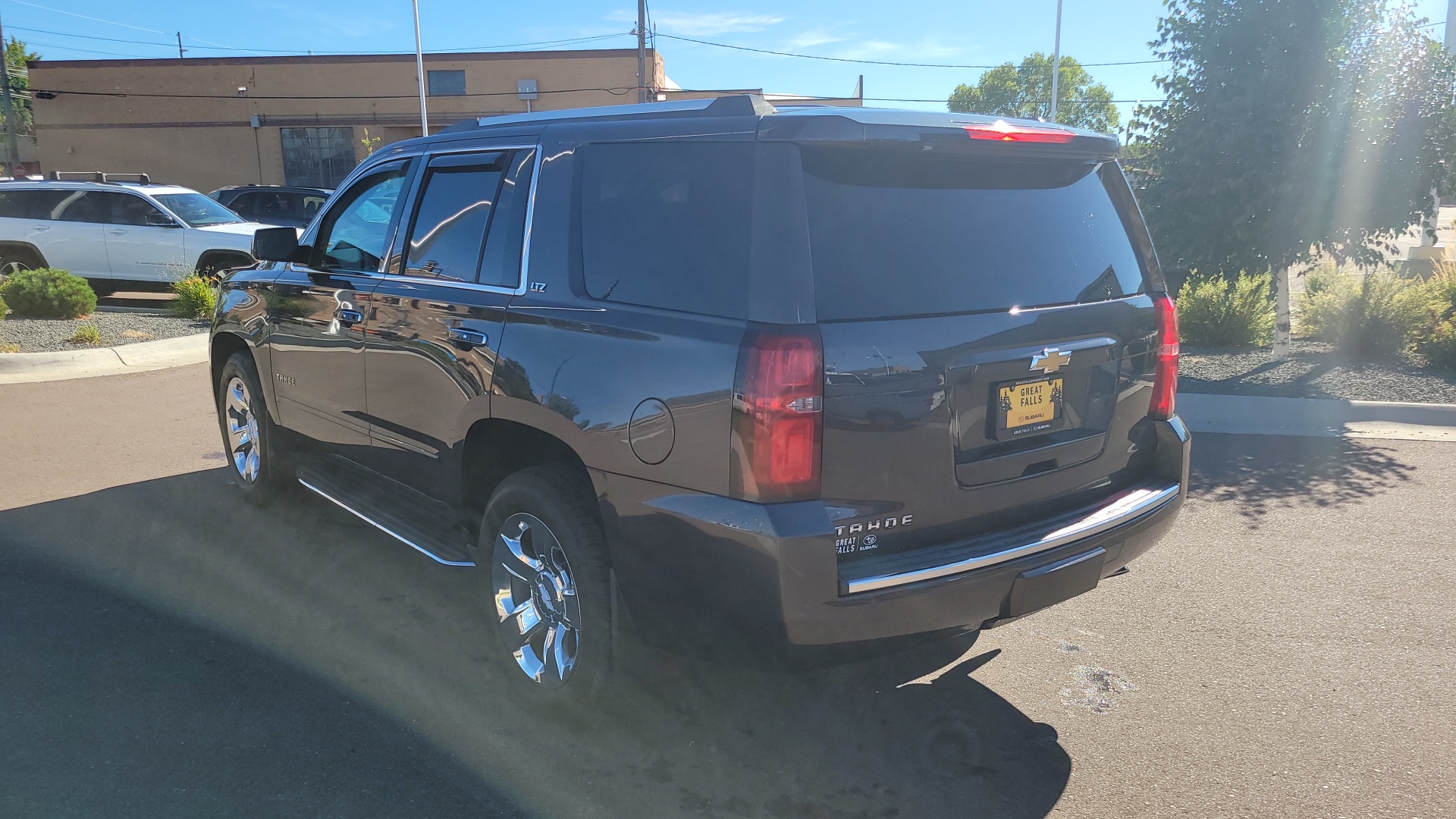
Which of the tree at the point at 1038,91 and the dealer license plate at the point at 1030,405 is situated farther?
the tree at the point at 1038,91

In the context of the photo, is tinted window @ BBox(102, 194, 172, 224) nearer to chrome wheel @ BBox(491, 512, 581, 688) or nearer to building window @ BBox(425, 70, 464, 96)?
chrome wheel @ BBox(491, 512, 581, 688)

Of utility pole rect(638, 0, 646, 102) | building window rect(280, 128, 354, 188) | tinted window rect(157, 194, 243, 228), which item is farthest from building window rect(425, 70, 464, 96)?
tinted window rect(157, 194, 243, 228)

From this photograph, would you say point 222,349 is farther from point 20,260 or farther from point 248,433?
point 20,260

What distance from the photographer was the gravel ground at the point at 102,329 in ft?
36.2

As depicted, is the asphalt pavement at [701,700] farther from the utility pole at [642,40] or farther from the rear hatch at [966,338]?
the utility pole at [642,40]

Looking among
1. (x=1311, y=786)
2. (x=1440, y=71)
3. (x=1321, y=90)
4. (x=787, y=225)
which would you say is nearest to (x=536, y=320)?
(x=787, y=225)

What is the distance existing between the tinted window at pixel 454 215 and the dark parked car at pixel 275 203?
17.4 m

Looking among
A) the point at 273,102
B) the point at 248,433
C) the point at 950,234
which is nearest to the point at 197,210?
the point at 248,433

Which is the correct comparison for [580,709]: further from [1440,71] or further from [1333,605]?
[1440,71]

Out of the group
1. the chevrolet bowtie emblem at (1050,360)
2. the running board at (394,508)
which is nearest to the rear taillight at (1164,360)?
the chevrolet bowtie emblem at (1050,360)

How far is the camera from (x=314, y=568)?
498cm

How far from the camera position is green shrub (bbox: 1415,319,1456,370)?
32.2 ft

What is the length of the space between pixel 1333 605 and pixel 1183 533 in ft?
3.53

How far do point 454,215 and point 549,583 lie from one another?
5.08 ft
